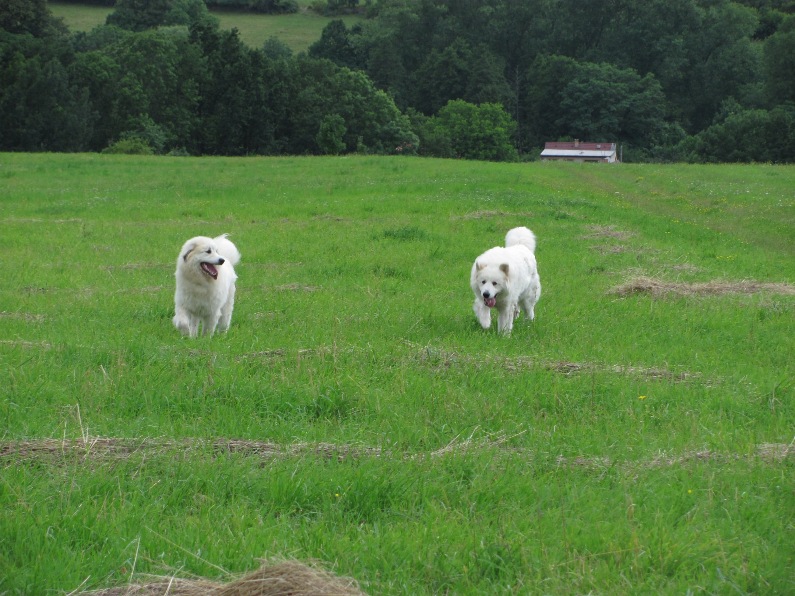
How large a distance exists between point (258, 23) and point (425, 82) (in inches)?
1293

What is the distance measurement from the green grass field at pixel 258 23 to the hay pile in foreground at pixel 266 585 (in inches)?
4281

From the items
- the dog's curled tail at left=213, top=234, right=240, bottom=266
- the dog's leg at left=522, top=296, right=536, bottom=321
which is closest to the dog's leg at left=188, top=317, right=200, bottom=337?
the dog's curled tail at left=213, top=234, right=240, bottom=266

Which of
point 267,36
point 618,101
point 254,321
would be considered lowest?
point 254,321

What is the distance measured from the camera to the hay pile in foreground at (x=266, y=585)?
3.67 metres

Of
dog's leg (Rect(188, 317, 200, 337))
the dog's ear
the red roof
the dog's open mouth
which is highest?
the red roof

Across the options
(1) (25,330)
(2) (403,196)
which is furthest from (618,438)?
(2) (403,196)

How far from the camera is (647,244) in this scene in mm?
17391

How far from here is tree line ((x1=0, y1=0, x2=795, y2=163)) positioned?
226 ft

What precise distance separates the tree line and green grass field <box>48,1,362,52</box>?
14.4 feet

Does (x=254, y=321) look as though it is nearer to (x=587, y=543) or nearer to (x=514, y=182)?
(x=587, y=543)

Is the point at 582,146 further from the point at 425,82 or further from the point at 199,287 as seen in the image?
the point at 199,287

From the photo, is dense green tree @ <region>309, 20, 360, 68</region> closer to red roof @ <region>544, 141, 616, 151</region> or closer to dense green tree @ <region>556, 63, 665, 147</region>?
dense green tree @ <region>556, 63, 665, 147</region>

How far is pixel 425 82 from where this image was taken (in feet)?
335

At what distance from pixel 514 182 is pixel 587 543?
28291 millimetres
